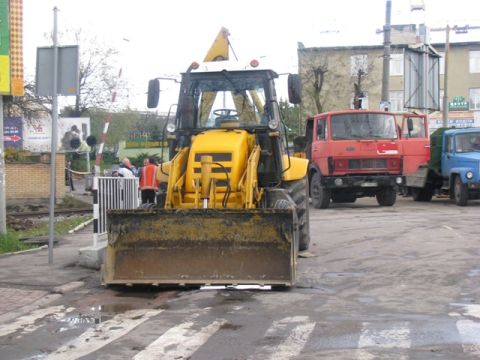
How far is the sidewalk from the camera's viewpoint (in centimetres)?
836

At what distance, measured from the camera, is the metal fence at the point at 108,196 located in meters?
10.5

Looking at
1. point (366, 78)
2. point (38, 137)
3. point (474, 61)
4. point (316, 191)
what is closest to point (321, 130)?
point (316, 191)

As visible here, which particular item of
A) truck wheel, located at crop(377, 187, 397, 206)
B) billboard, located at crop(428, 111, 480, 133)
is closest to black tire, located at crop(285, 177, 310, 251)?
truck wheel, located at crop(377, 187, 397, 206)

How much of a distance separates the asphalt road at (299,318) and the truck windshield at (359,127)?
9.73m

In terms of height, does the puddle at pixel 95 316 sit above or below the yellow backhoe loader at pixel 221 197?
below

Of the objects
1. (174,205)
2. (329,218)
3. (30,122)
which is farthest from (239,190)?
(30,122)

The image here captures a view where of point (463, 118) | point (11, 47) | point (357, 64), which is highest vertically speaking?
point (357, 64)

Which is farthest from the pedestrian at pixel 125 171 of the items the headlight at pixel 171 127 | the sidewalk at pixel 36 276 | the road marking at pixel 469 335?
the road marking at pixel 469 335

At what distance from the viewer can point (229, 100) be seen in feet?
35.6

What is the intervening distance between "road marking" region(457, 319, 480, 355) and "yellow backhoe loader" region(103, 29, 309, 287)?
2.29 m

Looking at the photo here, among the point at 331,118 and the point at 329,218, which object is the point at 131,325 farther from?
the point at 331,118

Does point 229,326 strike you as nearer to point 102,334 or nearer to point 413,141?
point 102,334

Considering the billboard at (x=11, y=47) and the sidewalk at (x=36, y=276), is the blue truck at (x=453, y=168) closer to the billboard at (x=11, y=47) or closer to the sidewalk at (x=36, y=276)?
the sidewalk at (x=36, y=276)

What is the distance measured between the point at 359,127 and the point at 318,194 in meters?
2.50
